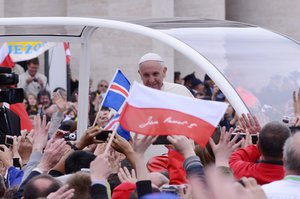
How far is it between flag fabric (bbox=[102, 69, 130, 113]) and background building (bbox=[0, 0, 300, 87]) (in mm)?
8197

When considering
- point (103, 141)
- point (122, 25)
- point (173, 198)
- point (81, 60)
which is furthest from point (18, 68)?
point (173, 198)

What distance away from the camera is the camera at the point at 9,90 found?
10789mm

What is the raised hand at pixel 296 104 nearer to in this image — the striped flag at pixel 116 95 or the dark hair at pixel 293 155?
the striped flag at pixel 116 95

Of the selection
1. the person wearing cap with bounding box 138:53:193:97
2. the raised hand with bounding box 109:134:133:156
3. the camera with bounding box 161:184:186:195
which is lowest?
the camera with bounding box 161:184:186:195

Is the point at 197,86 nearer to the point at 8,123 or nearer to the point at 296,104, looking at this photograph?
the point at 8,123

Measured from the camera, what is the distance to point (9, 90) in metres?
10.8

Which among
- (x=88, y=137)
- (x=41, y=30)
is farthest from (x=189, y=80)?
(x=88, y=137)

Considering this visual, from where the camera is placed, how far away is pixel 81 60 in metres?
11.8

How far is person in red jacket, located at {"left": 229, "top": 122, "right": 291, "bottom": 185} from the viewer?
7262mm

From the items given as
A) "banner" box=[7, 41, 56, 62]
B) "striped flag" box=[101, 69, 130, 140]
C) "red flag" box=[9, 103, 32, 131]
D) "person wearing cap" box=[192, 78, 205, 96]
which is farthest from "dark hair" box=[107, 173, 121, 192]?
"banner" box=[7, 41, 56, 62]

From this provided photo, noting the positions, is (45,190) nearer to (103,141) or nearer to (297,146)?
(297,146)

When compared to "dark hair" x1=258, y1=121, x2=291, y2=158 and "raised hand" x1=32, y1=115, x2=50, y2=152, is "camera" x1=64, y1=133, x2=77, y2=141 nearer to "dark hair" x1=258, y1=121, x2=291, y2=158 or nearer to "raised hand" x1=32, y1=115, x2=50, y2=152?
"raised hand" x1=32, y1=115, x2=50, y2=152

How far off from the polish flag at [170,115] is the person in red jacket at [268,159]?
0.32 m

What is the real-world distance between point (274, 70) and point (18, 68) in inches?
403
